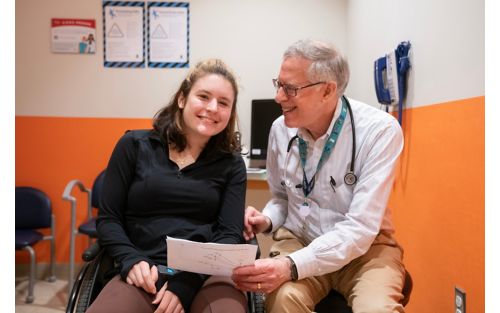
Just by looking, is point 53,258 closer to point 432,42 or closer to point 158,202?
point 158,202

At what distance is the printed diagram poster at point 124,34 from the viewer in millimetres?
3646

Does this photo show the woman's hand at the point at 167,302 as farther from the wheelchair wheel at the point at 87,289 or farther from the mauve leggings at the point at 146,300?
the wheelchair wheel at the point at 87,289

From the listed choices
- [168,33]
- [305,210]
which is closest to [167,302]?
[305,210]

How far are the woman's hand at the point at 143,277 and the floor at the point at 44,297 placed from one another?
6.35 feet

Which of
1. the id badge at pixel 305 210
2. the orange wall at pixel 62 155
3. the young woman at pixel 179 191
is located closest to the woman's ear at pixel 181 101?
the young woman at pixel 179 191

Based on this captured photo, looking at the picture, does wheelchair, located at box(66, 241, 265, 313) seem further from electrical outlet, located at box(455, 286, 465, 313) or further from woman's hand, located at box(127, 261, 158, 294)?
electrical outlet, located at box(455, 286, 465, 313)

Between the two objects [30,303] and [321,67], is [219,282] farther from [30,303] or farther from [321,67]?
[30,303]

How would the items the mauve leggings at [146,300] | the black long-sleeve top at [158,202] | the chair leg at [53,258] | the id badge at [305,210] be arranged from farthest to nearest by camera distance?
the chair leg at [53,258]
the id badge at [305,210]
the black long-sleeve top at [158,202]
the mauve leggings at [146,300]

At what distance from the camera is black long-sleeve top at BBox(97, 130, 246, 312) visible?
1.48 metres

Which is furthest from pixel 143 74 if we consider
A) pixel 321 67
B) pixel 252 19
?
pixel 321 67

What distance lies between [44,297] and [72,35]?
2235 mm

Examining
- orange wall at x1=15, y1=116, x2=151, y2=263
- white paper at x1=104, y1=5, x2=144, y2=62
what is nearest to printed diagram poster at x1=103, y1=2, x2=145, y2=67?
white paper at x1=104, y1=5, x2=144, y2=62

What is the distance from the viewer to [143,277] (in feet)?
4.34

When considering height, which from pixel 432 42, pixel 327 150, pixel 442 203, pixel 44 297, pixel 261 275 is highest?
pixel 432 42
